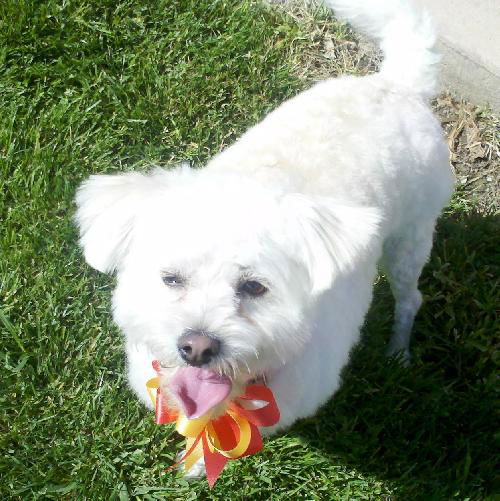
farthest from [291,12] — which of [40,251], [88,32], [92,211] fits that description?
[92,211]

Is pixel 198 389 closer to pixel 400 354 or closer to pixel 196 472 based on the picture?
pixel 196 472

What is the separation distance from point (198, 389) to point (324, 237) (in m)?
0.65

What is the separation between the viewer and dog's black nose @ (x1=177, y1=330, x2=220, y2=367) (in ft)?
6.24

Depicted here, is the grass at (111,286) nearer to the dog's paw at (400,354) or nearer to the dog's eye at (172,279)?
the dog's paw at (400,354)

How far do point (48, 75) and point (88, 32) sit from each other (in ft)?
1.26

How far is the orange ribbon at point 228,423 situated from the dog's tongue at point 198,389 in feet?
0.37

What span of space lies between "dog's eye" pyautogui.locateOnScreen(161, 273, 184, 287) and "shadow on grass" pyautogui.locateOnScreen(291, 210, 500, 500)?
131 cm

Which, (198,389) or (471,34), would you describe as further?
(471,34)

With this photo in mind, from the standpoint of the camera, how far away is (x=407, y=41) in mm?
2943

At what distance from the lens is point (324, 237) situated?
1.98 metres

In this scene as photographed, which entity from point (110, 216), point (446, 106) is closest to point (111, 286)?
point (110, 216)

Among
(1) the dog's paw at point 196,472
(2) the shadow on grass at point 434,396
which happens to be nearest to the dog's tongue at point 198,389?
(1) the dog's paw at point 196,472

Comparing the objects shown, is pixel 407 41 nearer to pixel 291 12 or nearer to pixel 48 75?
pixel 291 12

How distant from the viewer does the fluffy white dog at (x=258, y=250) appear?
195 centimetres
